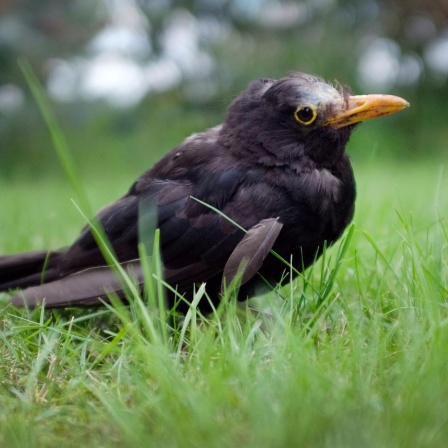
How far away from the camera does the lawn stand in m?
1.35

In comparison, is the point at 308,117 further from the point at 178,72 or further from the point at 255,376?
the point at 178,72

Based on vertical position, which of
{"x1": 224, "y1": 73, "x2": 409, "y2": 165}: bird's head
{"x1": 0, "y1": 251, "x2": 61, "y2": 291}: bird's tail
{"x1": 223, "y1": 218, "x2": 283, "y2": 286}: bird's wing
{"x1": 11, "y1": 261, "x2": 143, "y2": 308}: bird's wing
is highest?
{"x1": 224, "y1": 73, "x2": 409, "y2": 165}: bird's head

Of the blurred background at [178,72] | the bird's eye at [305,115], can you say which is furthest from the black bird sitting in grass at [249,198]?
the blurred background at [178,72]

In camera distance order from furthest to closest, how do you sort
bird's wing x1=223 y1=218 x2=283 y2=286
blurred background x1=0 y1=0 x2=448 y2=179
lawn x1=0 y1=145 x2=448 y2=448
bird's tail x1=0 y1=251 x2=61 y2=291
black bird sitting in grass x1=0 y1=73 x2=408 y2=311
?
blurred background x1=0 y1=0 x2=448 y2=179 → bird's tail x1=0 y1=251 x2=61 y2=291 → black bird sitting in grass x1=0 y1=73 x2=408 y2=311 → bird's wing x1=223 y1=218 x2=283 y2=286 → lawn x1=0 y1=145 x2=448 y2=448

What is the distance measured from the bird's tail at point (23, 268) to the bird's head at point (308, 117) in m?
0.92

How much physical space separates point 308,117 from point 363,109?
0.60ft

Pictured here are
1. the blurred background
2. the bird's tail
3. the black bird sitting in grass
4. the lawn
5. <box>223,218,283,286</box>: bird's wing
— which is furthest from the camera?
the blurred background

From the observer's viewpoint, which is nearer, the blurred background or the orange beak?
the orange beak

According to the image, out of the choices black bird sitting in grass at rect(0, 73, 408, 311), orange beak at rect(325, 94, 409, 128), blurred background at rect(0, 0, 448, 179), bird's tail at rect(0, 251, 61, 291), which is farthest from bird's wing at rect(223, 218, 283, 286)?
blurred background at rect(0, 0, 448, 179)

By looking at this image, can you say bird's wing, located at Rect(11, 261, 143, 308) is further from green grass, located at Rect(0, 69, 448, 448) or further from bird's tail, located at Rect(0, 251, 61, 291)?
bird's tail, located at Rect(0, 251, 61, 291)

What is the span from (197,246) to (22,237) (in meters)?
1.91

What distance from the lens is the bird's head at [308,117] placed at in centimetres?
242

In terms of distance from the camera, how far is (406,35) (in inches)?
439

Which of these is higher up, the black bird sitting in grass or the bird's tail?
the black bird sitting in grass
